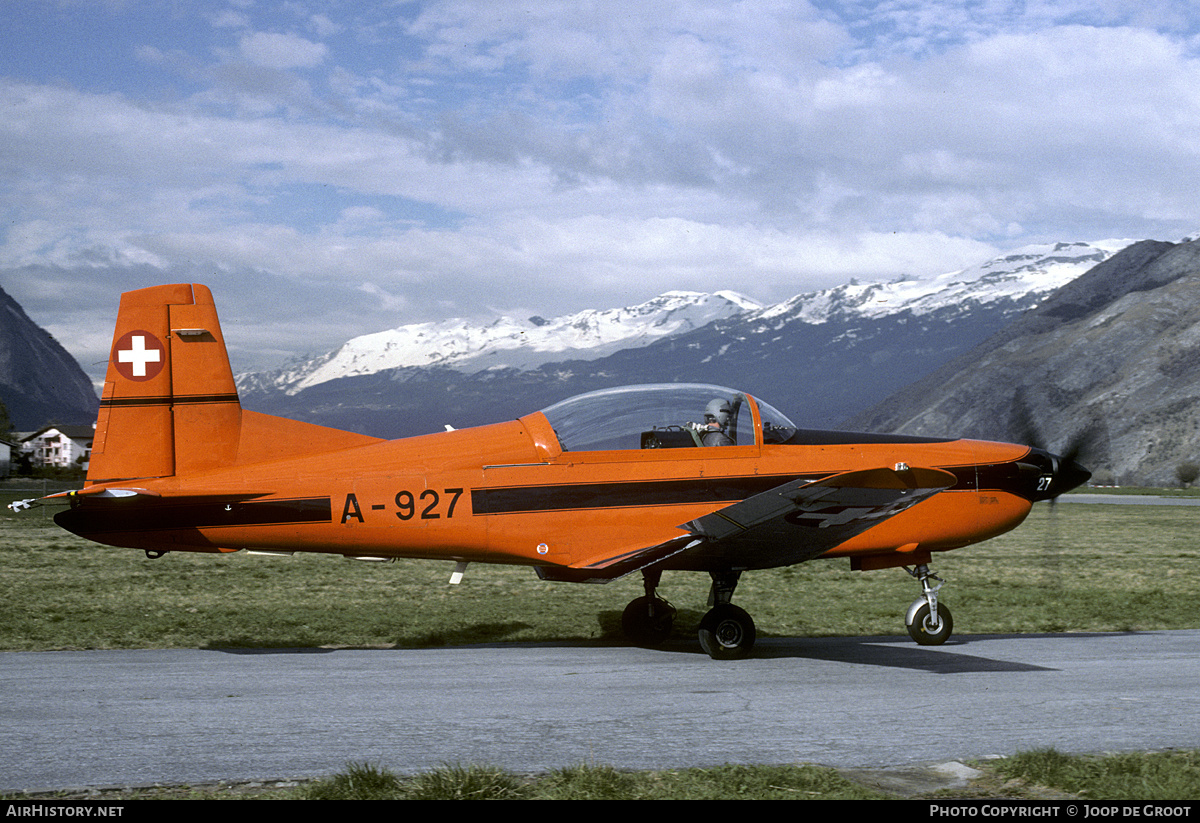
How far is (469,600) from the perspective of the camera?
15.4 meters

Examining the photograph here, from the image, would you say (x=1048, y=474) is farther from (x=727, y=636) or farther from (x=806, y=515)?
(x=727, y=636)

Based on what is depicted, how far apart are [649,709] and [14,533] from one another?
1116 inches

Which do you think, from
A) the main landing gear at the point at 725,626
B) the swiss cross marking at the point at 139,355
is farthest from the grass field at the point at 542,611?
the swiss cross marking at the point at 139,355

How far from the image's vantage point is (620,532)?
32.6 ft

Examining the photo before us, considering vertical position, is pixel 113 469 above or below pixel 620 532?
above

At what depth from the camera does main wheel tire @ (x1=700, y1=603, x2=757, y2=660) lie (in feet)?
32.3

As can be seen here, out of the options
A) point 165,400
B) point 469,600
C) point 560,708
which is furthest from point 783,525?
point 469,600

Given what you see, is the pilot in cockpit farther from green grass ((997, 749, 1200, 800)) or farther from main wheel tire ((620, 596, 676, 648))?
green grass ((997, 749, 1200, 800))

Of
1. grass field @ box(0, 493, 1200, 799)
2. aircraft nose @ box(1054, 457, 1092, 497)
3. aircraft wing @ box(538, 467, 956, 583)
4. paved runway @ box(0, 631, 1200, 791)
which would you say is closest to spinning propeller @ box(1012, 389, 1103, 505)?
aircraft nose @ box(1054, 457, 1092, 497)

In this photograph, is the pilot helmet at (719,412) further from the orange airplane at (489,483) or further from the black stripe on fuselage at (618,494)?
the black stripe on fuselage at (618,494)

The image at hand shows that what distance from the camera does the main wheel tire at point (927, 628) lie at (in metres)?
10.9

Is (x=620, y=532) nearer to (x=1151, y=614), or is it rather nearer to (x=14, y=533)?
(x=1151, y=614)

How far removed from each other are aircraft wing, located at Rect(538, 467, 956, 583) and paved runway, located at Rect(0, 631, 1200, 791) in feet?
3.12
